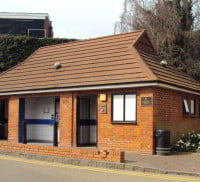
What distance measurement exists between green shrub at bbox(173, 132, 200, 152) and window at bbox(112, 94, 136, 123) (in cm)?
223

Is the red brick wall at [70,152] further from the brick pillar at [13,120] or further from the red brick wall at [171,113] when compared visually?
the brick pillar at [13,120]

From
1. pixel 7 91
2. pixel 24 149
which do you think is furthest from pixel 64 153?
pixel 7 91

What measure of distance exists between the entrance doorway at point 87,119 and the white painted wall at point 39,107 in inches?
87.8

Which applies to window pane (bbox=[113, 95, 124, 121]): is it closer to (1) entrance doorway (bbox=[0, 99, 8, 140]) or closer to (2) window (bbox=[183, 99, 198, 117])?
(2) window (bbox=[183, 99, 198, 117])

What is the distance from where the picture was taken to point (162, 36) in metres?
23.8

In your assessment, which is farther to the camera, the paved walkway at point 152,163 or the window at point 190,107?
the window at point 190,107

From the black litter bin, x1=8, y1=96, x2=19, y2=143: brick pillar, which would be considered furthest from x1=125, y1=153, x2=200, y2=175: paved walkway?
x1=8, y1=96, x2=19, y2=143: brick pillar

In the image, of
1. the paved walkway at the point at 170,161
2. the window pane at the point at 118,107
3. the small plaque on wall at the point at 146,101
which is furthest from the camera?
the window pane at the point at 118,107

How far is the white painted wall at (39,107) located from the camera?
1925cm

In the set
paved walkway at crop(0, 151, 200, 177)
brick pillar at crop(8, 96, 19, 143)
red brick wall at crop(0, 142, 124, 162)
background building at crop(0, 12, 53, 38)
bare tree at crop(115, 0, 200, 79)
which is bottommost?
paved walkway at crop(0, 151, 200, 177)

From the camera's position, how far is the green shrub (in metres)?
14.8

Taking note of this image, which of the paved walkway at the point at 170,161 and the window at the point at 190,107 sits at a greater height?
the window at the point at 190,107

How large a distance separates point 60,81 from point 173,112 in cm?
525

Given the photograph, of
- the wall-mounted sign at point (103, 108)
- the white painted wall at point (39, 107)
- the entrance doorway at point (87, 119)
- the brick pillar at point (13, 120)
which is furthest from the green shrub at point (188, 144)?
the brick pillar at point (13, 120)
